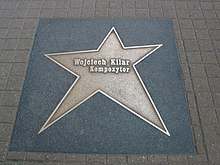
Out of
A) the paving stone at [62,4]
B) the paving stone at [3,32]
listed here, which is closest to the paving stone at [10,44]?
the paving stone at [3,32]

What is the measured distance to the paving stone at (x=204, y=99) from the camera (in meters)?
4.15

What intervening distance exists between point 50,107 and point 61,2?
2.45 m

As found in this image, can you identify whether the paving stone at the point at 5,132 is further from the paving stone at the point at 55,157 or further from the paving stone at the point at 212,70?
the paving stone at the point at 212,70

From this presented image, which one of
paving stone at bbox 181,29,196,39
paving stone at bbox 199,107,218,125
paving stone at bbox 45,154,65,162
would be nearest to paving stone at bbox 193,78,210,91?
paving stone at bbox 199,107,218,125

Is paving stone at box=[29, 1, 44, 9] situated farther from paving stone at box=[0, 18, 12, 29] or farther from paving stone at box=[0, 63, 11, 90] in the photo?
paving stone at box=[0, 63, 11, 90]

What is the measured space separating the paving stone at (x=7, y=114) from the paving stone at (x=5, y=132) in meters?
0.07

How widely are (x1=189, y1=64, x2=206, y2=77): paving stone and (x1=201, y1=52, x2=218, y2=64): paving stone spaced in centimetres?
16

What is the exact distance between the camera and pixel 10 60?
469 cm

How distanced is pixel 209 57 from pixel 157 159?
6.75 ft

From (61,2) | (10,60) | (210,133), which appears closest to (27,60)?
(10,60)

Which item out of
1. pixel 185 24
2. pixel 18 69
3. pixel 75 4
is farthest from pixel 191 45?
pixel 18 69

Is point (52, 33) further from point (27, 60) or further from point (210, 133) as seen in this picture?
point (210, 133)

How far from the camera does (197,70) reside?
4512mm

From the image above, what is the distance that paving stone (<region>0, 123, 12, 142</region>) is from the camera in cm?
389
